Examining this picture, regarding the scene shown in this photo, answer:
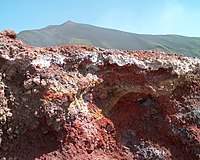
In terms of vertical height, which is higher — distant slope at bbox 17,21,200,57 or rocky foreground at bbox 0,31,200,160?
distant slope at bbox 17,21,200,57

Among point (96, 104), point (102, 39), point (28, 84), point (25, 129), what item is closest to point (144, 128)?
point (96, 104)

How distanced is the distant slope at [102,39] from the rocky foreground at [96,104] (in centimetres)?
10278

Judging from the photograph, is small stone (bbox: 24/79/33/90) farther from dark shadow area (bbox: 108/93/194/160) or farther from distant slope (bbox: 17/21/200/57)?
distant slope (bbox: 17/21/200/57)

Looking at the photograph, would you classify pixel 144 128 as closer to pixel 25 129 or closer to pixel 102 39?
pixel 25 129

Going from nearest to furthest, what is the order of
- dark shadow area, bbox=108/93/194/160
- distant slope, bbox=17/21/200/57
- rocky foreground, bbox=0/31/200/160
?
rocky foreground, bbox=0/31/200/160, dark shadow area, bbox=108/93/194/160, distant slope, bbox=17/21/200/57

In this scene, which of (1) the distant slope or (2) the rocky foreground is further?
(1) the distant slope

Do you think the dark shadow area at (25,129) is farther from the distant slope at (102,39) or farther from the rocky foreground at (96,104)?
the distant slope at (102,39)

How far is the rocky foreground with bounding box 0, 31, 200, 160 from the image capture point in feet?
32.2

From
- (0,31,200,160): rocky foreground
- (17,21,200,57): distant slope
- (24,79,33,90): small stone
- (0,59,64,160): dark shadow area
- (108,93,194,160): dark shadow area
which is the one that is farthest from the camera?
(17,21,200,57): distant slope

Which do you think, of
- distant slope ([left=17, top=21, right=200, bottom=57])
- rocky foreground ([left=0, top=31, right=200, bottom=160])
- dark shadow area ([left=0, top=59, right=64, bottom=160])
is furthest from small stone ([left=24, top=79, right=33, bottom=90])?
distant slope ([left=17, top=21, right=200, bottom=57])

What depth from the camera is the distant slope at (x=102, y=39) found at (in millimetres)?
123375

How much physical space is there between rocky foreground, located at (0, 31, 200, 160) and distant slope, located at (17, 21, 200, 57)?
103 metres

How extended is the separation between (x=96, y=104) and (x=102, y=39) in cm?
12358

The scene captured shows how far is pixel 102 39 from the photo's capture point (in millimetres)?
133750
